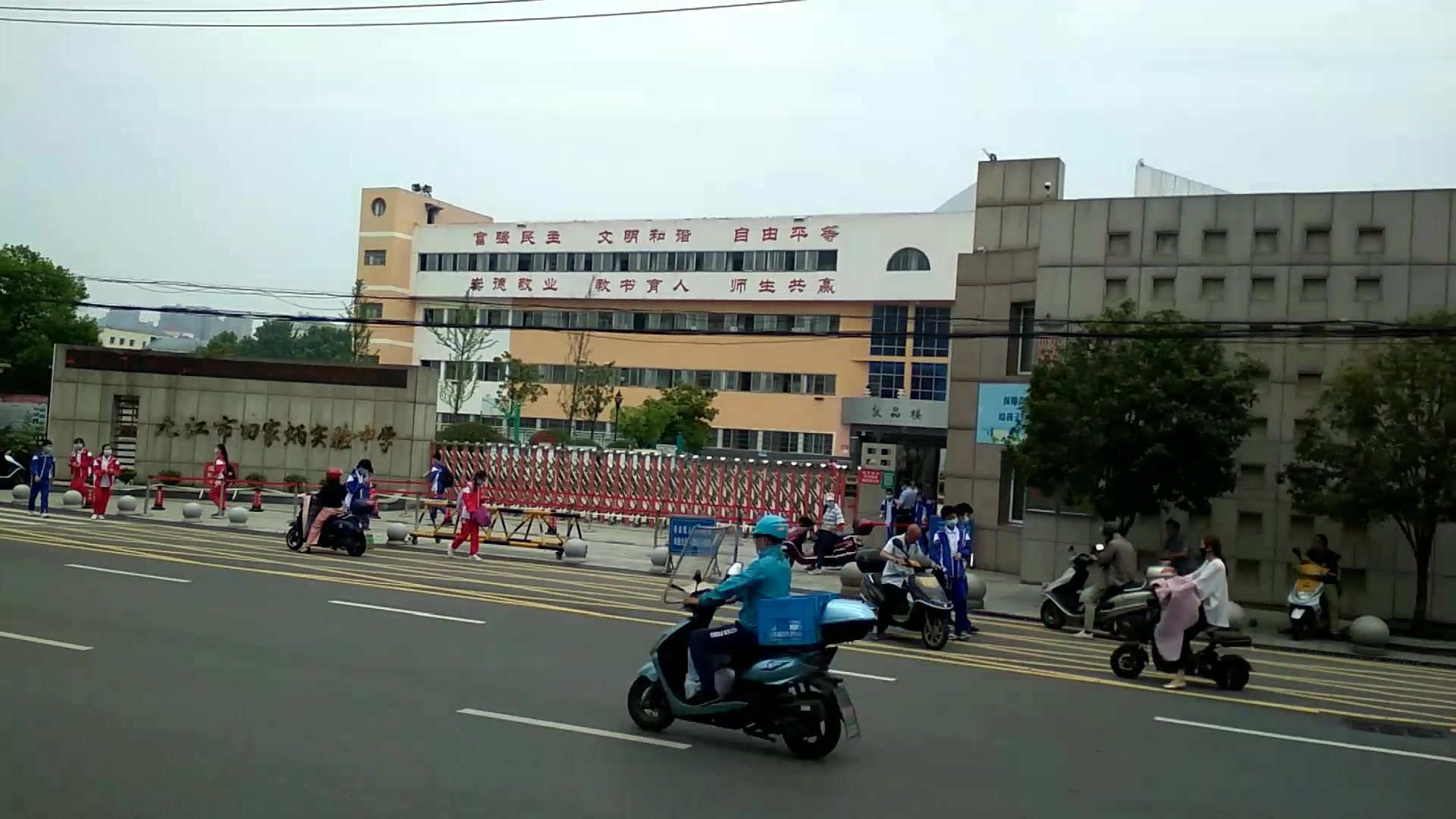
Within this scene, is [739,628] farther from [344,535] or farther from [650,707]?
[344,535]

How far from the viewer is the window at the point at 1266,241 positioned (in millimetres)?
24203

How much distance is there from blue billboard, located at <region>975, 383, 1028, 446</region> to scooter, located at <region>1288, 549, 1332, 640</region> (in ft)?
25.5

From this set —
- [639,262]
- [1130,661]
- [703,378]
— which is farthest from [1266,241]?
[639,262]

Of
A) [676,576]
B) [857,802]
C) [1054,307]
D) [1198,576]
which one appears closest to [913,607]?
[1198,576]

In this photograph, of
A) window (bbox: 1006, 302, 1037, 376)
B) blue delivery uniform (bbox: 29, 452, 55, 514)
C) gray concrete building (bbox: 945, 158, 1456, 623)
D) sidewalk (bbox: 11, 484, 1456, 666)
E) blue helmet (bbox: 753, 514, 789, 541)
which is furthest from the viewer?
window (bbox: 1006, 302, 1037, 376)

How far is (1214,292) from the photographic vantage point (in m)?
24.7

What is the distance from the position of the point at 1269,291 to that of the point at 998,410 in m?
6.48

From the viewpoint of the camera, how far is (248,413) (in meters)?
38.9

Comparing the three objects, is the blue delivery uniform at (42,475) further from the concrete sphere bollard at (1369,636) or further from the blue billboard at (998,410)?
the concrete sphere bollard at (1369,636)

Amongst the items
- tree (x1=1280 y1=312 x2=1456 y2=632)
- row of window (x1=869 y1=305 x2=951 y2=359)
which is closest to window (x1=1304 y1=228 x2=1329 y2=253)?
tree (x1=1280 y1=312 x2=1456 y2=632)

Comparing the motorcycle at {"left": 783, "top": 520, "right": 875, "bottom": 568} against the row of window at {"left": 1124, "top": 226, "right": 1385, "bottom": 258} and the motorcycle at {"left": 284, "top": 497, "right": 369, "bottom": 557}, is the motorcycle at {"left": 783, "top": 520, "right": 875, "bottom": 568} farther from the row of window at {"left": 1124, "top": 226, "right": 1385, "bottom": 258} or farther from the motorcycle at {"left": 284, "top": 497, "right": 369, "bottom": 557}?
the motorcycle at {"left": 284, "top": 497, "right": 369, "bottom": 557}

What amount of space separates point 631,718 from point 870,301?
2316 inches

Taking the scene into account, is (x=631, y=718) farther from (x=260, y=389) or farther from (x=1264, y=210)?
(x=260, y=389)

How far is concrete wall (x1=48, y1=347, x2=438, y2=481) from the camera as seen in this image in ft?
127
